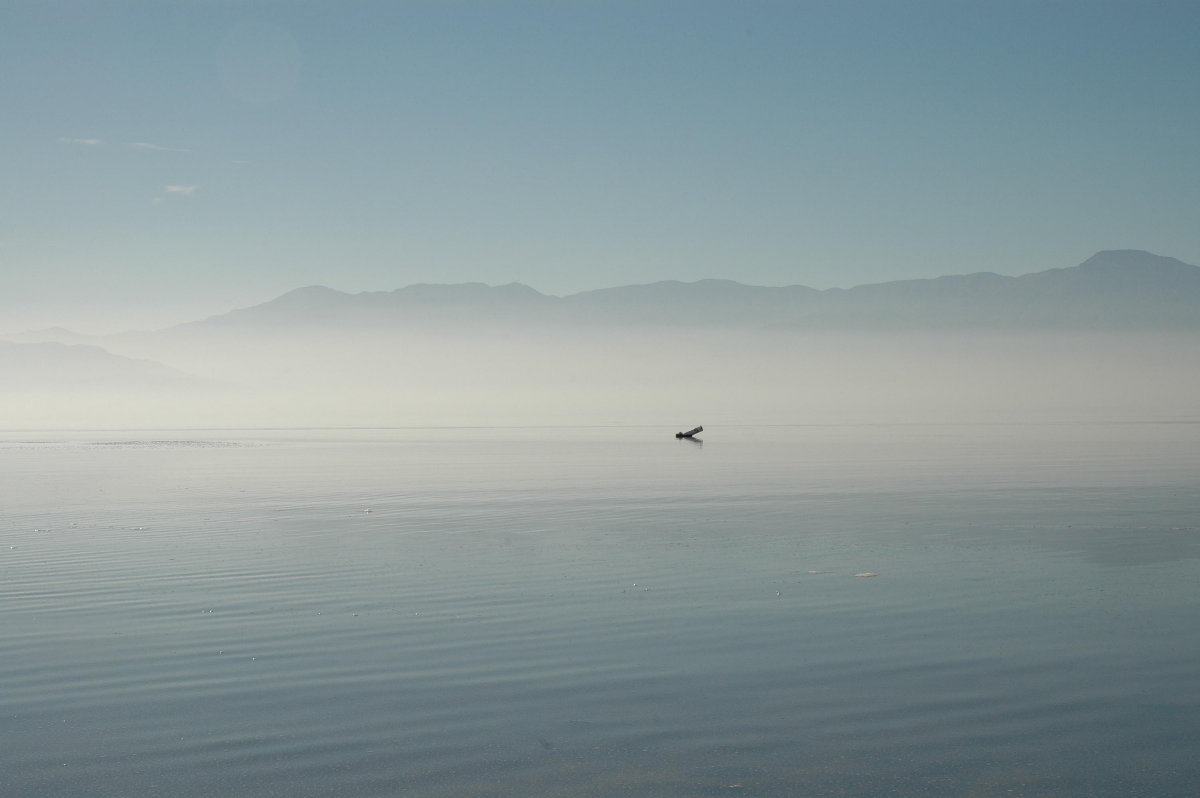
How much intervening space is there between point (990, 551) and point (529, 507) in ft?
54.0

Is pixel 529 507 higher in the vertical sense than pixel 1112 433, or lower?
lower

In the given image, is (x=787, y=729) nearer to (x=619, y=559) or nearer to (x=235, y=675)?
(x=235, y=675)

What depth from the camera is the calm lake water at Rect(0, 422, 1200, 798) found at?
11.0 metres

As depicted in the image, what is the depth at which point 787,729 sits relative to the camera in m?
12.1

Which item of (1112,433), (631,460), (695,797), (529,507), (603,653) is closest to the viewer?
(695,797)

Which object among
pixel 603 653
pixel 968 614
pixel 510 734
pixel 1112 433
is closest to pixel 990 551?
pixel 968 614

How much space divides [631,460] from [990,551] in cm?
4172

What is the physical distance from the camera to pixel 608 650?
15734 millimetres

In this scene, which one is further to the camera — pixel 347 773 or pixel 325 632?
pixel 325 632

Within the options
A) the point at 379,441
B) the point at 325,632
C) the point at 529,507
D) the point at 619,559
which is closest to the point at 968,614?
the point at 619,559

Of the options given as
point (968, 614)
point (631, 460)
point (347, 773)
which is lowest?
point (347, 773)

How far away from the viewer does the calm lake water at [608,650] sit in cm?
1102

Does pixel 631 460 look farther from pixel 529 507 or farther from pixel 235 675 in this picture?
pixel 235 675

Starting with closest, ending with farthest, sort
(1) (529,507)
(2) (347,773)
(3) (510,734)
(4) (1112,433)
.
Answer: (2) (347,773), (3) (510,734), (1) (529,507), (4) (1112,433)
